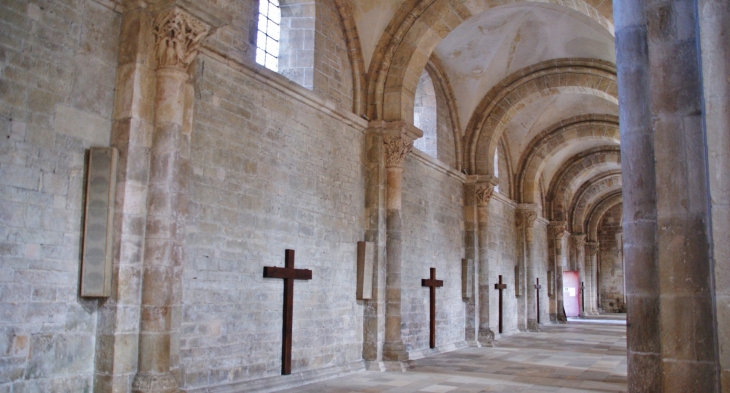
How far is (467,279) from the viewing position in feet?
49.5

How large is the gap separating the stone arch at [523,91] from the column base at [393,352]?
6.37 m

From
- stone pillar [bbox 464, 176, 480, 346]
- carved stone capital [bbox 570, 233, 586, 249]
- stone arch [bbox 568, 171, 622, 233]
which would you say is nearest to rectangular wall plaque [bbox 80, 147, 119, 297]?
stone pillar [bbox 464, 176, 480, 346]

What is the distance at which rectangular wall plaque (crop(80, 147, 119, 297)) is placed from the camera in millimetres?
5926

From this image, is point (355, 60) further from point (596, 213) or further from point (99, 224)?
point (596, 213)

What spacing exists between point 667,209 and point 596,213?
31.0m

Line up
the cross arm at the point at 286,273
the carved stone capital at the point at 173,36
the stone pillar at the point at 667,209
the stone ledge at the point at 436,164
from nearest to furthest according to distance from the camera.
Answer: the stone pillar at the point at 667,209
the carved stone capital at the point at 173,36
the cross arm at the point at 286,273
the stone ledge at the point at 436,164

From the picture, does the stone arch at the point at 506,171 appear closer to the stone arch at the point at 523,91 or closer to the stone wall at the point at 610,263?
the stone arch at the point at 523,91

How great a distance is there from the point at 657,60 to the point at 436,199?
918 centimetres

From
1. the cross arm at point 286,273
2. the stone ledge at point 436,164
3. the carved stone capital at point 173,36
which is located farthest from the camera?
the stone ledge at point 436,164

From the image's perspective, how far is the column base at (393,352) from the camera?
34.4 feet

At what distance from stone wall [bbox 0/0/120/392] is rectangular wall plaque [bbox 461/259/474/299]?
10.4m

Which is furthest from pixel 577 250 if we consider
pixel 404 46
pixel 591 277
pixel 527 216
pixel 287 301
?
pixel 287 301

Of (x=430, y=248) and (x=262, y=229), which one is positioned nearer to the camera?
(x=262, y=229)

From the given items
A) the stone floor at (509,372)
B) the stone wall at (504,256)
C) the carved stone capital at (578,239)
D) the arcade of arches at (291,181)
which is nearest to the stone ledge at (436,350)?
the arcade of arches at (291,181)
